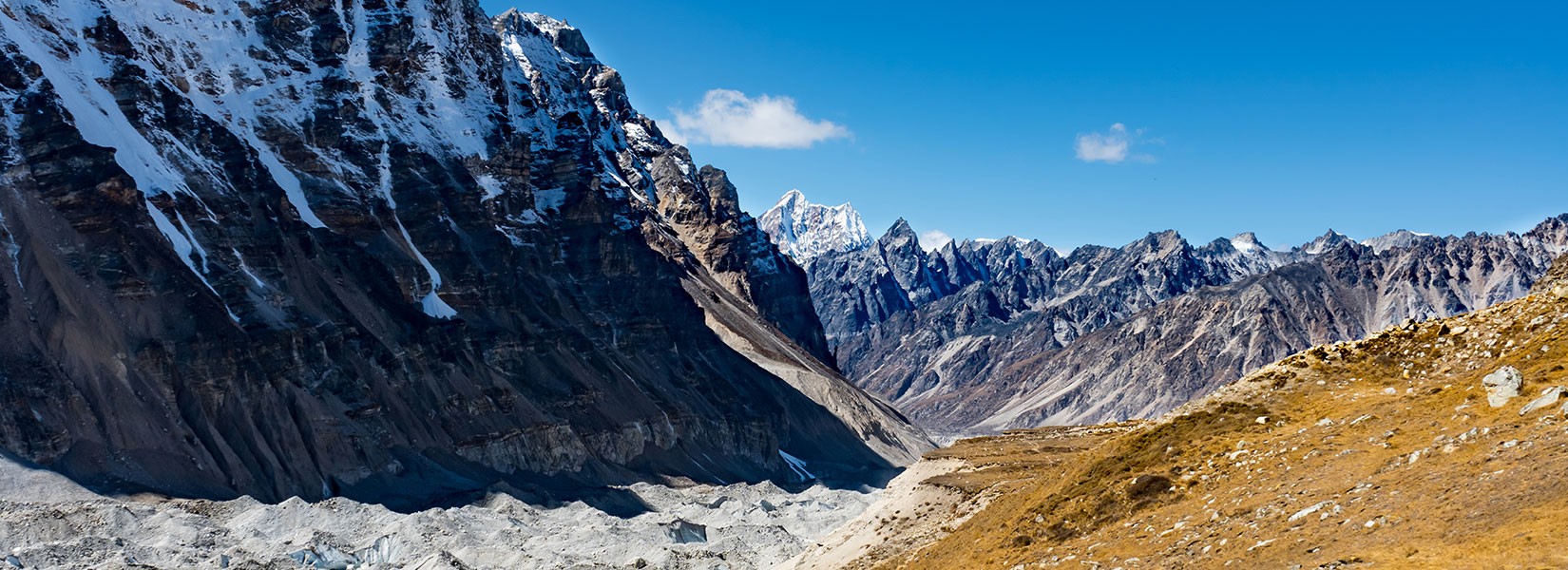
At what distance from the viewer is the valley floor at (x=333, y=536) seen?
78.8 m

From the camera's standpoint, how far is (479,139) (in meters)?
195

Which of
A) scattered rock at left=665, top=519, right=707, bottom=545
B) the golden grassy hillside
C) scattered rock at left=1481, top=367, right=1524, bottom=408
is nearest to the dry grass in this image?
the golden grassy hillside

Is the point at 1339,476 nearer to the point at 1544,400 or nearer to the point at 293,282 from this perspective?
the point at 1544,400

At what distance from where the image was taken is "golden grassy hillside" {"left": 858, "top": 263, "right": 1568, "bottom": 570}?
23.3m

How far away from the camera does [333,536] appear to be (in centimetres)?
9006

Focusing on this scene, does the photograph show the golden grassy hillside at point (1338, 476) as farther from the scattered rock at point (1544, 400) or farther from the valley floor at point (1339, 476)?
the scattered rock at point (1544, 400)

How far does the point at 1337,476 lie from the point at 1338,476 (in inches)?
0.8

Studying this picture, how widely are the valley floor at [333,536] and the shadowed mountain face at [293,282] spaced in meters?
12.6

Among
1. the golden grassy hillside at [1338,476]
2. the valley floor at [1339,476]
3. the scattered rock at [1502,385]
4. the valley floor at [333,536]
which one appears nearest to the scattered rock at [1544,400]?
the valley floor at [1339,476]

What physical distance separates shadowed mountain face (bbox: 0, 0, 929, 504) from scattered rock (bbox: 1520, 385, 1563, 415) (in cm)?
10099

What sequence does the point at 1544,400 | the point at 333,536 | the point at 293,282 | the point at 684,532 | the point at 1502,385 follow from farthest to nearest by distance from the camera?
the point at 293,282
the point at 684,532
the point at 333,536
the point at 1502,385
the point at 1544,400

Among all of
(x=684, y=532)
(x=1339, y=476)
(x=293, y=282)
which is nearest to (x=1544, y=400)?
(x=1339, y=476)

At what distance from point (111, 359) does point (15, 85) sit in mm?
36404

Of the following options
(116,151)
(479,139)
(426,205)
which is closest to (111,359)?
(116,151)
